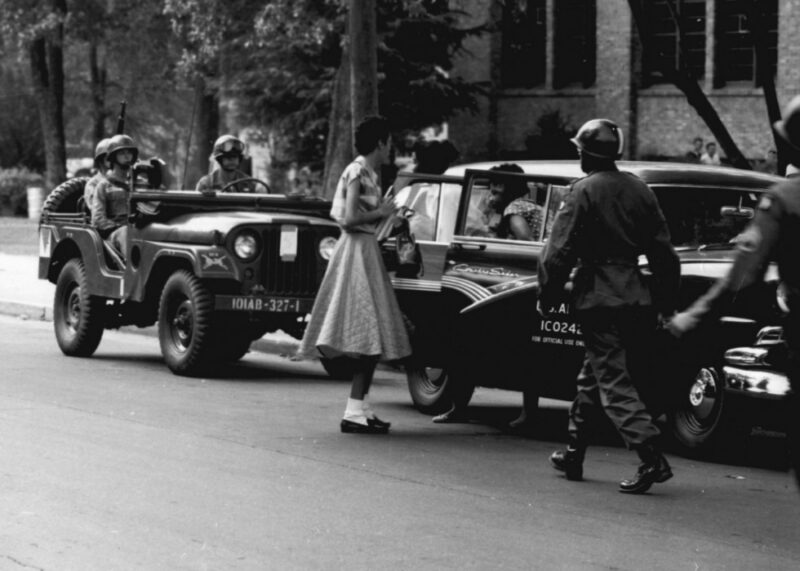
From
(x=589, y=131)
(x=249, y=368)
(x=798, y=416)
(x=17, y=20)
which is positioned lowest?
(x=249, y=368)

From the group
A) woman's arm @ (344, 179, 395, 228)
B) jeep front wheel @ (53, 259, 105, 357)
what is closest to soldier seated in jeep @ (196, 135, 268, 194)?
jeep front wheel @ (53, 259, 105, 357)

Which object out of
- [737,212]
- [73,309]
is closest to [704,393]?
[737,212]

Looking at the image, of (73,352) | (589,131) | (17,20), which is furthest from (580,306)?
(17,20)

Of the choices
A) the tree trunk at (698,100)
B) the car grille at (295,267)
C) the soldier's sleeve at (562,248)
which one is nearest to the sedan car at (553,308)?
the soldier's sleeve at (562,248)

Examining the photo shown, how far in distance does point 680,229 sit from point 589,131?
1.99 meters

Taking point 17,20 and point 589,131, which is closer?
point 589,131

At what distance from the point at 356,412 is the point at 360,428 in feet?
0.33

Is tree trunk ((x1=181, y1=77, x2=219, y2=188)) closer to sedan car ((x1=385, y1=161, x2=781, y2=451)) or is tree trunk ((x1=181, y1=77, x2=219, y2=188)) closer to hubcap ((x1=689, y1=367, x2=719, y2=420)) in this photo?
sedan car ((x1=385, y1=161, x2=781, y2=451))

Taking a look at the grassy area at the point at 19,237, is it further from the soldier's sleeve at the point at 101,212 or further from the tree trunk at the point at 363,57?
the soldier's sleeve at the point at 101,212

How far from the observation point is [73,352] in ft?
48.0

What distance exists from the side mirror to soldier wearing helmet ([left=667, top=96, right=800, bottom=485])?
447 centimetres

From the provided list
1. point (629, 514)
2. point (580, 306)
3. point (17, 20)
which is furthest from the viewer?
point (17, 20)

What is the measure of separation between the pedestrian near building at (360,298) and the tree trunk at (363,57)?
→ 7.00m

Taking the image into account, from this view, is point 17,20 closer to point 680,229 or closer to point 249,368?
point 249,368
